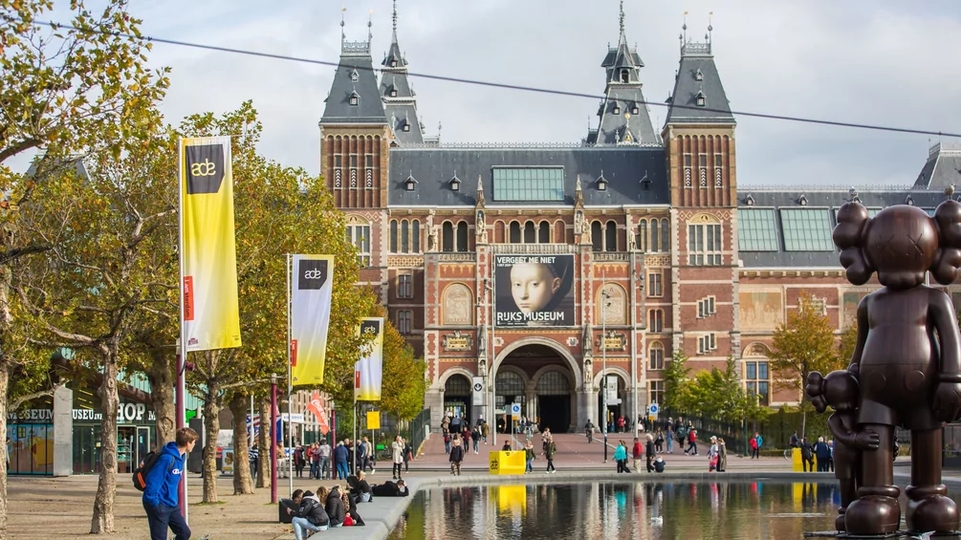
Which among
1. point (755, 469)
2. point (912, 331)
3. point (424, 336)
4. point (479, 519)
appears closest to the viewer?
point (912, 331)

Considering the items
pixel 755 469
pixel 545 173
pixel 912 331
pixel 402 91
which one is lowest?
pixel 755 469

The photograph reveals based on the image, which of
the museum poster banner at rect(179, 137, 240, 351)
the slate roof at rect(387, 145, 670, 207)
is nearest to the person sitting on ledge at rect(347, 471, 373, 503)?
the museum poster banner at rect(179, 137, 240, 351)

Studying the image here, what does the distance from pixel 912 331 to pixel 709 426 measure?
5362 centimetres

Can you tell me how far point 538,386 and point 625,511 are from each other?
57.2 m

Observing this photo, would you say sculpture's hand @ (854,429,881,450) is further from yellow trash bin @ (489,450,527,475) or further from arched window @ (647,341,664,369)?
arched window @ (647,341,664,369)

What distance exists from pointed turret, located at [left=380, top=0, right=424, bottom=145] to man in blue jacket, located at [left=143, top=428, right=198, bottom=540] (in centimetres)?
8555

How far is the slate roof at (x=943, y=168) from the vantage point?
306 feet

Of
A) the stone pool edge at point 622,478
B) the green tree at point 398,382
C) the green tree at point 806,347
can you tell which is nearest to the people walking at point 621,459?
the stone pool edge at point 622,478

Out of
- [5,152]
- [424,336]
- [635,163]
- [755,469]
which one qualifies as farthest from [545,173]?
[5,152]

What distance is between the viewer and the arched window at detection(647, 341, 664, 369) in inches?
3359

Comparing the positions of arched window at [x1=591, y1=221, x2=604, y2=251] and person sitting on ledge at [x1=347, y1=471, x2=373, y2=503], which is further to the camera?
arched window at [x1=591, y1=221, x2=604, y2=251]

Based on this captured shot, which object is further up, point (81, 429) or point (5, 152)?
point (5, 152)

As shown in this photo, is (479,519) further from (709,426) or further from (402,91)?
(402,91)

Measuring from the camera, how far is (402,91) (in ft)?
339
